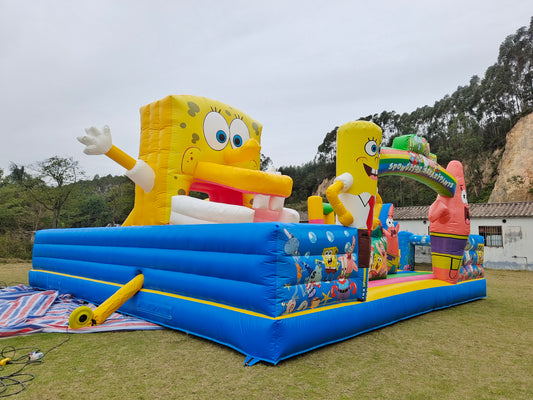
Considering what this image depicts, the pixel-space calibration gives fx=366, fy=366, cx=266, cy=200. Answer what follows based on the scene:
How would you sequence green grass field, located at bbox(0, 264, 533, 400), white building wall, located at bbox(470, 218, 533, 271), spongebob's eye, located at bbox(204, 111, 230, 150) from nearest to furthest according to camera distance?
1. green grass field, located at bbox(0, 264, 533, 400)
2. spongebob's eye, located at bbox(204, 111, 230, 150)
3. white building wall, located at bbox(470, 218, 533, 271)

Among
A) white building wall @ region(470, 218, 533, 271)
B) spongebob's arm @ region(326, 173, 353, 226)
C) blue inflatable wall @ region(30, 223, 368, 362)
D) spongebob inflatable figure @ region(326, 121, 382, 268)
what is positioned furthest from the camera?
white building wall @ region(470, 218, 533, 271)

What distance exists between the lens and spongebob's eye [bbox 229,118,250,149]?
14.7 ft

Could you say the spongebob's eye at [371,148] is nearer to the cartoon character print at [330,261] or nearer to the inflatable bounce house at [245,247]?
the inflatable bounce house at [245,247]

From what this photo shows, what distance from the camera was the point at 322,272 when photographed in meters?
3.03

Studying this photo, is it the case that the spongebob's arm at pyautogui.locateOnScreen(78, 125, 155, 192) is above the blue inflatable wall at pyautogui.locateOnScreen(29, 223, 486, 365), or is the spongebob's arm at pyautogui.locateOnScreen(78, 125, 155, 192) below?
above

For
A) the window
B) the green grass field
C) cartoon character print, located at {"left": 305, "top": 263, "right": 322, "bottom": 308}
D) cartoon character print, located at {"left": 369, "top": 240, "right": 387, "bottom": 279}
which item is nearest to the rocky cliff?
the window

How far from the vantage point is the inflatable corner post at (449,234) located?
507cm

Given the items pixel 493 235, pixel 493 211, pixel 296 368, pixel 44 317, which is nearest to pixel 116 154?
pixel 44 317

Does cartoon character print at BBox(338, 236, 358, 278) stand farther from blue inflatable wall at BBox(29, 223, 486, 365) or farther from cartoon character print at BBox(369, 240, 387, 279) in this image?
cartoon character print at BBox(369, 240, 387, 279)

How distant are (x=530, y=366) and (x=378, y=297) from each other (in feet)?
4.24

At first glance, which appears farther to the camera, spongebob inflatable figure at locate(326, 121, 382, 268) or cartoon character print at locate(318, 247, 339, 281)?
spongebob inflatable figure at locate(326, 121, 382, 268)

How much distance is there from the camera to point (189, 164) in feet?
13.5

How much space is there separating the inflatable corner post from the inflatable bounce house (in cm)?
1

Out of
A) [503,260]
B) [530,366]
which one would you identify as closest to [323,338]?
[530,366]
